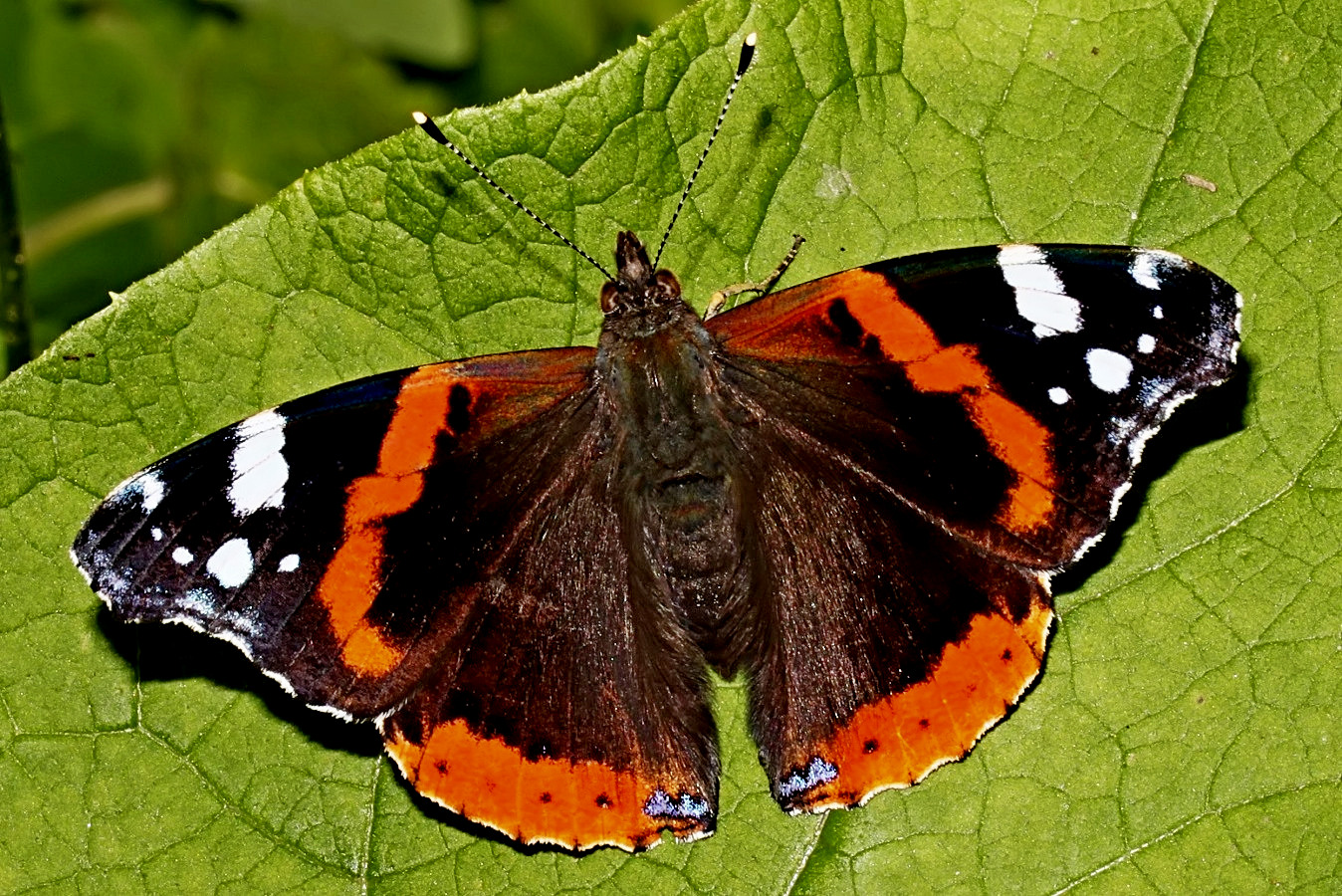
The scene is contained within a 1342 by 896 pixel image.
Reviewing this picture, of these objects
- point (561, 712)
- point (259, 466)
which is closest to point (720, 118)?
point (259, 466)

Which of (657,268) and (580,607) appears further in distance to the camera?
(657,268)

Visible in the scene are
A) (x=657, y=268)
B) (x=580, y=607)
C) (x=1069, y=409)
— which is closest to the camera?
(x=1069, y=409)

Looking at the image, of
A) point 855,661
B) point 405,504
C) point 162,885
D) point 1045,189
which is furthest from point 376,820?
point 1045,189

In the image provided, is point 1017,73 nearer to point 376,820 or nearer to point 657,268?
point 657,268

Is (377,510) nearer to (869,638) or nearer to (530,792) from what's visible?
(530,792)

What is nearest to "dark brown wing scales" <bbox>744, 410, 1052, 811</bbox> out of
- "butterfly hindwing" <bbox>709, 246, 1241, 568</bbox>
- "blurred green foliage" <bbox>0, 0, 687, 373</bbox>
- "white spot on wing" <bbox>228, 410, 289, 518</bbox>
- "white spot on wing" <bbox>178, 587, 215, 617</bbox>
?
"butterfly hindwing" <bbox>709, 246, 1241, 568</bbox>

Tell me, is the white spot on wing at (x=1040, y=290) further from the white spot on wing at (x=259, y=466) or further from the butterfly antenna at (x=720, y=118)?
the white spot on wing at (x=259, y=466)
